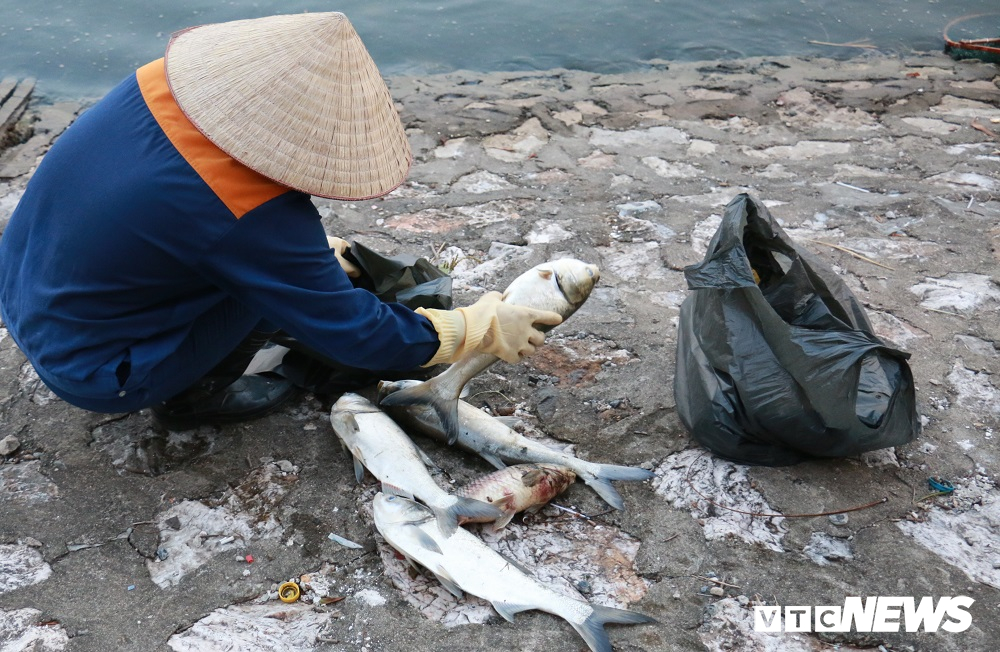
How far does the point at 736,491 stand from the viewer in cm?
267

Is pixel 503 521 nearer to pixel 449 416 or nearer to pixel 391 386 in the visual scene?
pixel 449 416

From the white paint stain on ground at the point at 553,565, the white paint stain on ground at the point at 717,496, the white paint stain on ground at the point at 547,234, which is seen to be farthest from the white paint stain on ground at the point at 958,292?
the white paint stain on ground at the point at 553,565

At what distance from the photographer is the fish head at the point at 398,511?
2.43 metres

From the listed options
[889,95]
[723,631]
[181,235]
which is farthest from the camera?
[889,95]

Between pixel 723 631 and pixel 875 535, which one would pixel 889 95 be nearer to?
pixel 875 535

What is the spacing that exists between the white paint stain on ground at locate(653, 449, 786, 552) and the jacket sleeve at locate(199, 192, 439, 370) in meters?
1.04

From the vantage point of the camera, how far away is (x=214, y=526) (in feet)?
8.30

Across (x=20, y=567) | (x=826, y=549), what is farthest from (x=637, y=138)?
(x=20, y=567)

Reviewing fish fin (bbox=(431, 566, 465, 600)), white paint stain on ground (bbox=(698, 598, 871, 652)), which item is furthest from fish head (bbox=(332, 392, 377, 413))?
white paint stain on ground (bbox=(698, 598, 871, 652))

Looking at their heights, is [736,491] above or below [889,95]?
below

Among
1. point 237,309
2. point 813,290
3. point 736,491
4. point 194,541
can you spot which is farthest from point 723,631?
point 237,309

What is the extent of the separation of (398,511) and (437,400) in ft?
1.63

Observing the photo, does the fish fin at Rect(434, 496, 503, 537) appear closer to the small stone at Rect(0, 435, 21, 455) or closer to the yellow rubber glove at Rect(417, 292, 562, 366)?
the yellow rubber glove at Rect(417, 292, 562, 366)

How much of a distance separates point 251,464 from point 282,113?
1286 mm
